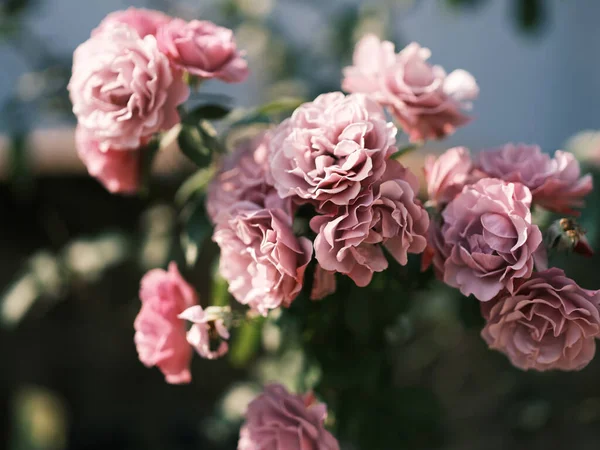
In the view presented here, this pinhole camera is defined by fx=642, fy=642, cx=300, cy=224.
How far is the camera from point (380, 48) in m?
0.67

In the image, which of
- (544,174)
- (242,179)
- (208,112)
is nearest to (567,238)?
(544,174)

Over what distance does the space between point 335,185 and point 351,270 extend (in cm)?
8

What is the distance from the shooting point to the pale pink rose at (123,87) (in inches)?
23.6

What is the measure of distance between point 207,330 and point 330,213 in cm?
17

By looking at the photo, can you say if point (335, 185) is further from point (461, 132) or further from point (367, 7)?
point (461, 132)

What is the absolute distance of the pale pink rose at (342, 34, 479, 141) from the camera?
66 cm

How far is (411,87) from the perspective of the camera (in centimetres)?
66

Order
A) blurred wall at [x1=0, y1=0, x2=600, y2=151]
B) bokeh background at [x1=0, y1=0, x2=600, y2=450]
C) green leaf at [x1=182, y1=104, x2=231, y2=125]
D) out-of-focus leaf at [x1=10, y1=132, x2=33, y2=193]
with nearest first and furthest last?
green leaf at [x1=182, y1=104, x2=231, y2=125] → out-of-focus leaf at [x1=10, y1=132, x2=33, y2=193] → bokeh background at [x1=0, y1=0, x2=600, y2=450] → blurred wall at [x1=0, y1=0, x2=600, y2=151]

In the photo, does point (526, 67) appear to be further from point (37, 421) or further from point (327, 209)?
point (327, 209)

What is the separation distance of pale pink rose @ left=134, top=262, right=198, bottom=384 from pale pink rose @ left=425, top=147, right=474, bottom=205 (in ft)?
0.92

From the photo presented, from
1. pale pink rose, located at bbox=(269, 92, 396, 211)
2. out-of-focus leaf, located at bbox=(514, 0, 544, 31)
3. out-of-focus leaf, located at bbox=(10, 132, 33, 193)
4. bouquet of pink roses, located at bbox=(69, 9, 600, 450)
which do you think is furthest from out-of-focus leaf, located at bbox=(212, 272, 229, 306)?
out-of-focus leaf, located at bbox=(514, 0, 544, 31)

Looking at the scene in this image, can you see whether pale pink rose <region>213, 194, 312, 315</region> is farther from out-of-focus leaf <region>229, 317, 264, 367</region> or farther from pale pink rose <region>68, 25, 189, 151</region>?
out-of-focus leaf <region>229, 317, 264, 367</region>

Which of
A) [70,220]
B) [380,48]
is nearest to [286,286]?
[380,48]

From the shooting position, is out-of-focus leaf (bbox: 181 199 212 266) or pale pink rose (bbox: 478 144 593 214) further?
out-of-focus leaf (bbox: 181 199 212 266)
